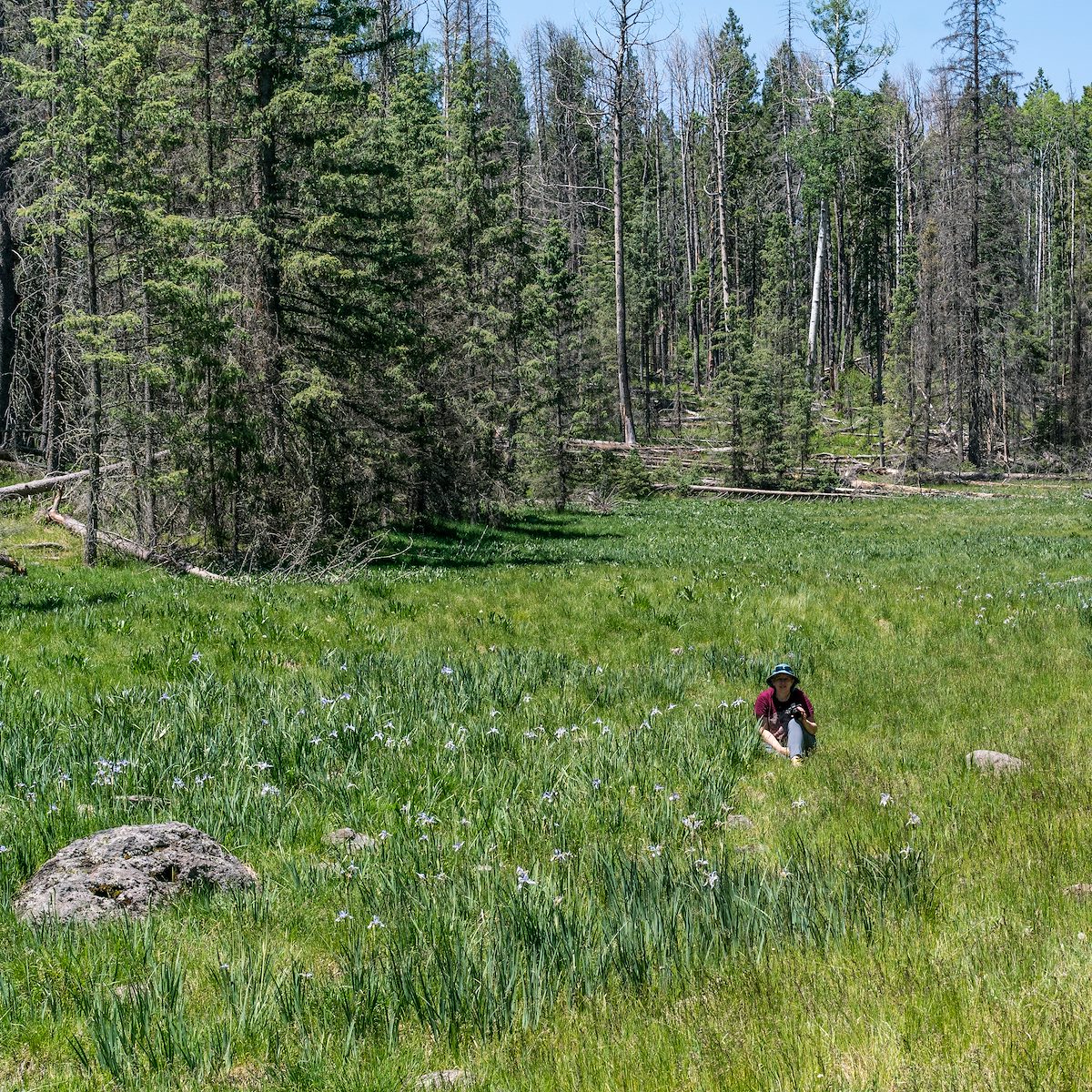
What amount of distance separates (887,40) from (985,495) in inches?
1069

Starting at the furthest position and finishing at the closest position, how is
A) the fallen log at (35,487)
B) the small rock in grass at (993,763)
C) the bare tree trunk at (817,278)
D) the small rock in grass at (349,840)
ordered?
the bare tree trunk at (817,278) → the fallen log at (35,487) → the small rock in grass at (993,763) → the small rock in grass at (349,840)

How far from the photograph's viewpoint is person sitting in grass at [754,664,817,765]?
21.5 ft

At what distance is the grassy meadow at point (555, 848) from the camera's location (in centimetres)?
278

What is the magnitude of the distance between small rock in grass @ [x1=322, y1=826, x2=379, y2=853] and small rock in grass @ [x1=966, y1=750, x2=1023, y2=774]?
373 centimetres

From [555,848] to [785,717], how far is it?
286 centimetres

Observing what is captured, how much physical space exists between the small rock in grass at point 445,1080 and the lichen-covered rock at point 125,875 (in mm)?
1602

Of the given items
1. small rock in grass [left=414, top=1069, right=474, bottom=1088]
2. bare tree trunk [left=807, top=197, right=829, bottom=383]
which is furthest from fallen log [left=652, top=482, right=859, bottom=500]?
small rock in grass [left=414, top=1069, right=474, bottom=1088]

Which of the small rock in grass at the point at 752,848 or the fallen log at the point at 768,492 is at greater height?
the fallen log at the point at 768,492

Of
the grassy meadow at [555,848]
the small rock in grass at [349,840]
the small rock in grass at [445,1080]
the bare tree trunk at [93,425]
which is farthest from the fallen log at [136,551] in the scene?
the small rock in grass at [445,1080]

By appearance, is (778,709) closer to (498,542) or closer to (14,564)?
(14,564)

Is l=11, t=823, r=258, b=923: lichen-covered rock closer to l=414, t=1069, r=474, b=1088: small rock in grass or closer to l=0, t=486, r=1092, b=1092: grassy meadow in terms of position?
l=0, t=486, r=1092, b=1092: grassy meadow

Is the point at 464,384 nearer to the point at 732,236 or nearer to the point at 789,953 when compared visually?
the point at 789,953

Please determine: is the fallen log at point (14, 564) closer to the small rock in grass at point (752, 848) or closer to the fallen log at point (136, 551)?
the fallen log at point (136, 551)

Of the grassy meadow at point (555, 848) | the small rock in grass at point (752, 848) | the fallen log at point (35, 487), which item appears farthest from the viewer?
the fallen log at point (35, 487)
